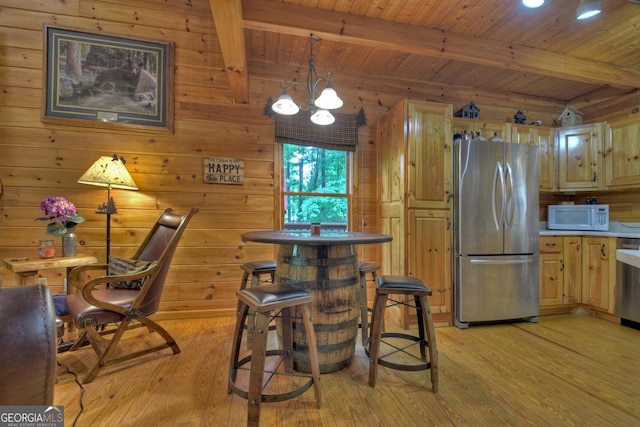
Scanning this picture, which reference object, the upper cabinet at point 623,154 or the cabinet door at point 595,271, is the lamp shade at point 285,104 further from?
the upper cabinet at point 623,154

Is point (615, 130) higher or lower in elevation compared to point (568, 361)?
higher

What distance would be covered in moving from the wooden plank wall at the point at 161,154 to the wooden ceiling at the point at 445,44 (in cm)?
35

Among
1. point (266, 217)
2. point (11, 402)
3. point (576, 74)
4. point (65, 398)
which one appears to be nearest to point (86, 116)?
point (266, 217)

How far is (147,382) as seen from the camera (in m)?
1.77

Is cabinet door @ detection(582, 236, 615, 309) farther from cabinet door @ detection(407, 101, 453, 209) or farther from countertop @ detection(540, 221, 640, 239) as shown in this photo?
cabinet door @ detection(407, 101, 453, 209)

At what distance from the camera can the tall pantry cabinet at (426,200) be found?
269cm

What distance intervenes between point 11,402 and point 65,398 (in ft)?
4.77

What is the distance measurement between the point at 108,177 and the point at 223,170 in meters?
0.93

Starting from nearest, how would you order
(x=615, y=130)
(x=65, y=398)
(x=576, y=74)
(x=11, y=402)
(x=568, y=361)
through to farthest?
(x=11, y=402) < (x=65, y=398) < (x=568, y=361) < (x=576, y=74) < (x=615, y=130)

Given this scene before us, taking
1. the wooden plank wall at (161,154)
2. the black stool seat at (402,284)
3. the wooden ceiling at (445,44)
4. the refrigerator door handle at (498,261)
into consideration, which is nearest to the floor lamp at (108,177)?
the wooden plank wall at (161,154)

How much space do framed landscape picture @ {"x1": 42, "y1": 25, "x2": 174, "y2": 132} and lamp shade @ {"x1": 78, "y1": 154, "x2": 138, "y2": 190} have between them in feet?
1.66

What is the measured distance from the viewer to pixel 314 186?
3217 millimetres

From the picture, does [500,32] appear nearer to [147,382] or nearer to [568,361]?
[568,361]

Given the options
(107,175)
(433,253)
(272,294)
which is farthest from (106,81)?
(433,253)
